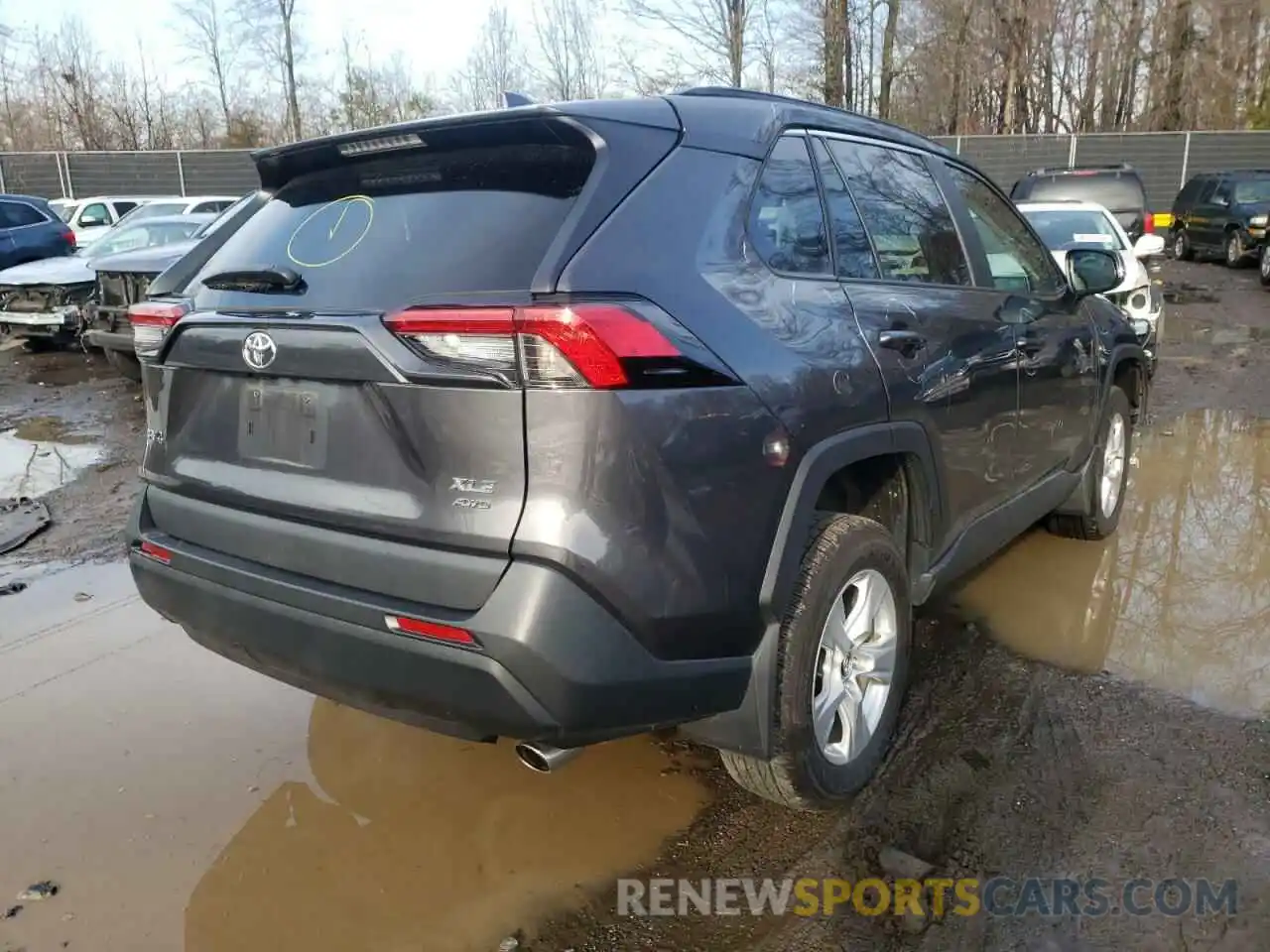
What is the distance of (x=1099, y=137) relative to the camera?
27.1 metres

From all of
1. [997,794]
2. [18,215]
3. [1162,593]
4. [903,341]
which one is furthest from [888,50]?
[997,794]

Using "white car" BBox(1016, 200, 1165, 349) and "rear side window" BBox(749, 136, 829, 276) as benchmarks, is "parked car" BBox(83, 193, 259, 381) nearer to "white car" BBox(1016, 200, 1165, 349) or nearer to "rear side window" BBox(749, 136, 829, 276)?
"rear side window" BBox(749, 136, 829, 276)

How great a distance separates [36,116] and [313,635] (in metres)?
43.4

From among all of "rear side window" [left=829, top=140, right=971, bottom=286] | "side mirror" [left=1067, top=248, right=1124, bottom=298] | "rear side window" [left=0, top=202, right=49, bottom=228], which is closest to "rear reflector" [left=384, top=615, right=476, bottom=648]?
"rear side window" [left=829, top=140, right=971, bottom=286]

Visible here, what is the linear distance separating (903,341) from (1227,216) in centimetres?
2003

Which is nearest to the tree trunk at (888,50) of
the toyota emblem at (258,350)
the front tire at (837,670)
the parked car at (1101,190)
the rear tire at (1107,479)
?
the parked car at (1101,190)

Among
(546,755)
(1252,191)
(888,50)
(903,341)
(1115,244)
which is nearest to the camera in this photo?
(546,755)

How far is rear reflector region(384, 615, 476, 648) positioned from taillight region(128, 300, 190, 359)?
3.84 feet

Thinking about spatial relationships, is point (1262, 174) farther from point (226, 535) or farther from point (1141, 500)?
point (226, 535)

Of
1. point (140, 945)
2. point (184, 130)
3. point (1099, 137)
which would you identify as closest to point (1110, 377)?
point (140, 945)

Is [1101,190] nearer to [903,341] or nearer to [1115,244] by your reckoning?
[1115,244]

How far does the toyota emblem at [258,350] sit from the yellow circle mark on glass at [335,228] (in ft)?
0.77

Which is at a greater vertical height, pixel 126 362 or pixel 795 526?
pixel 795 526

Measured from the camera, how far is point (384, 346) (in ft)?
6.89
